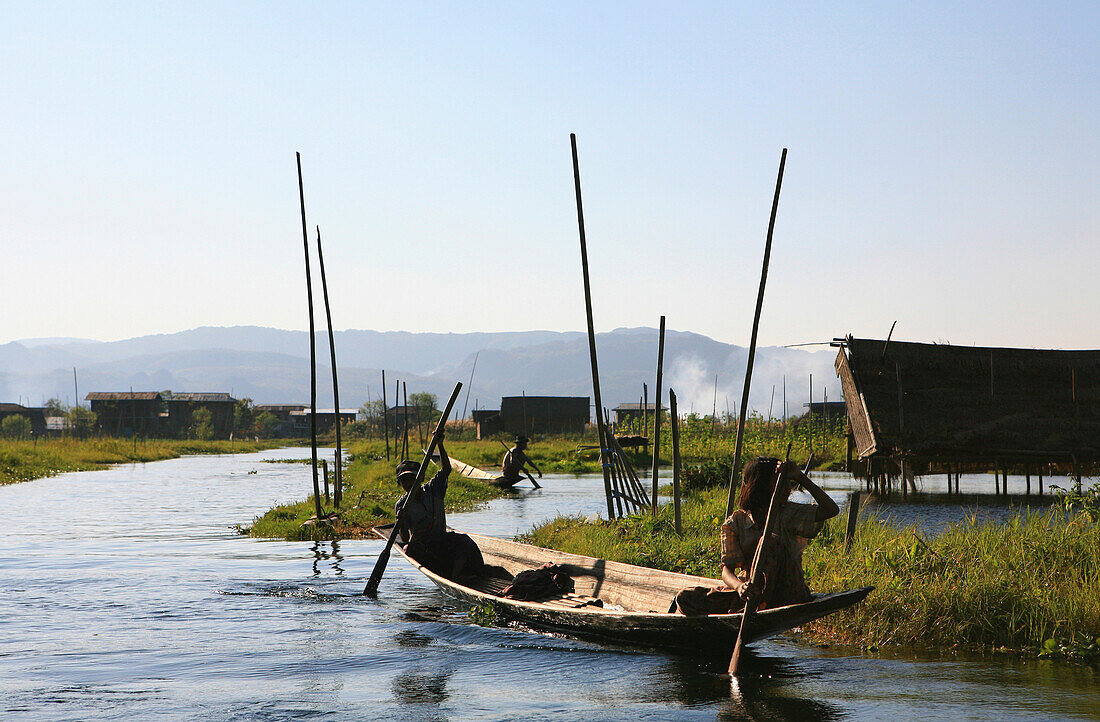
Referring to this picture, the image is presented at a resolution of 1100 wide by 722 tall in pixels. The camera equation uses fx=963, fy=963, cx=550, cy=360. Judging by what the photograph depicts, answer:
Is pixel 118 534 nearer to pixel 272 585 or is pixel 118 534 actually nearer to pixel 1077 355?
pixel 272 585

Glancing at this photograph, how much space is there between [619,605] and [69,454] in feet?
116

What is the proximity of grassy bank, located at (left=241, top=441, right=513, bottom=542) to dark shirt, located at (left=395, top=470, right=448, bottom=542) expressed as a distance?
4.95 metres

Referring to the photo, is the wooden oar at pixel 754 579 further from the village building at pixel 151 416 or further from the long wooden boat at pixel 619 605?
the village building at pixel 151 416

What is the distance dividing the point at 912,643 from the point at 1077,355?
17327mm

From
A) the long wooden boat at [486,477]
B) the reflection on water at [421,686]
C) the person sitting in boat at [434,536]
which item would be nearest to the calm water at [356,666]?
the reflection on water at [421,686]

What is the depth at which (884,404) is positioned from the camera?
67.0 ft

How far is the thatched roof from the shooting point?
64.5ft

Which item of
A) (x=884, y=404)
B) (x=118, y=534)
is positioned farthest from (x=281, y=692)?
(x=884, y=404)

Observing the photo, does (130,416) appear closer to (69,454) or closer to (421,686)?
(69,454)

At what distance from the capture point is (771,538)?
21.9ft

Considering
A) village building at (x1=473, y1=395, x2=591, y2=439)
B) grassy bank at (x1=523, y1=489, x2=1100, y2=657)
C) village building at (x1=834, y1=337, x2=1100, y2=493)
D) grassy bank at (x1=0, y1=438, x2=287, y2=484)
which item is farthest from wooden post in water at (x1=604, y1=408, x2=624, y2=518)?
village building at (x1=473, y1=395, x2=591, y2=439)

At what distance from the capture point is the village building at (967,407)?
19.7 meters

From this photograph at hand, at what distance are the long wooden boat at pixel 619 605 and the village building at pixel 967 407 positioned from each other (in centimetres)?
1127

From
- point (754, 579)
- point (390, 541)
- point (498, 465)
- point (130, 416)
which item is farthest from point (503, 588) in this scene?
point (130, 416)
